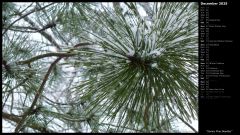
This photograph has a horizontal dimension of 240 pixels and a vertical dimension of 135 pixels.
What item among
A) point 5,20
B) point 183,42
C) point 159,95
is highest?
point 5,20

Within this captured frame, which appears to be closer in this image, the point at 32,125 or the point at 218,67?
the point at 218,67

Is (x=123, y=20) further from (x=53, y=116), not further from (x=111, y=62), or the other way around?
(x=53, y=116)

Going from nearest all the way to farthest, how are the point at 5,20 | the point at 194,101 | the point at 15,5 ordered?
the point at 194,101
the point at 5,20
the point at 15,5

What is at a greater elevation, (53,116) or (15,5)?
(15,5)

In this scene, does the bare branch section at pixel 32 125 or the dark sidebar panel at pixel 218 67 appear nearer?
the dark sidebar panel at pixel 218 67

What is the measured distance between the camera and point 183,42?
0.95 m

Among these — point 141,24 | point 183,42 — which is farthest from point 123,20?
point 183,42

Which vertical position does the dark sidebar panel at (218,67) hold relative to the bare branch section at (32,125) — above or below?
above

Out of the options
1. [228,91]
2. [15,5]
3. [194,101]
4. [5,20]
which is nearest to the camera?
[228,91]

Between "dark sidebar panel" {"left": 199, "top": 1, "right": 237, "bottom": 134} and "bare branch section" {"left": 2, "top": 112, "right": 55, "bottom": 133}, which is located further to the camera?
"bare branch section" {"left": 2, "top": 112, "right": 55, "bottom": 133}

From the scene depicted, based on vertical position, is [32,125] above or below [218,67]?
below

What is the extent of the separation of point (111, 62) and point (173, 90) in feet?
0.57

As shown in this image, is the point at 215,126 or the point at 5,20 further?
the point at 5,20

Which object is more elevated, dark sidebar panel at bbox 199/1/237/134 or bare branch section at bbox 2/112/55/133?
dark sidebar panel at bbox 199/1/237/134
